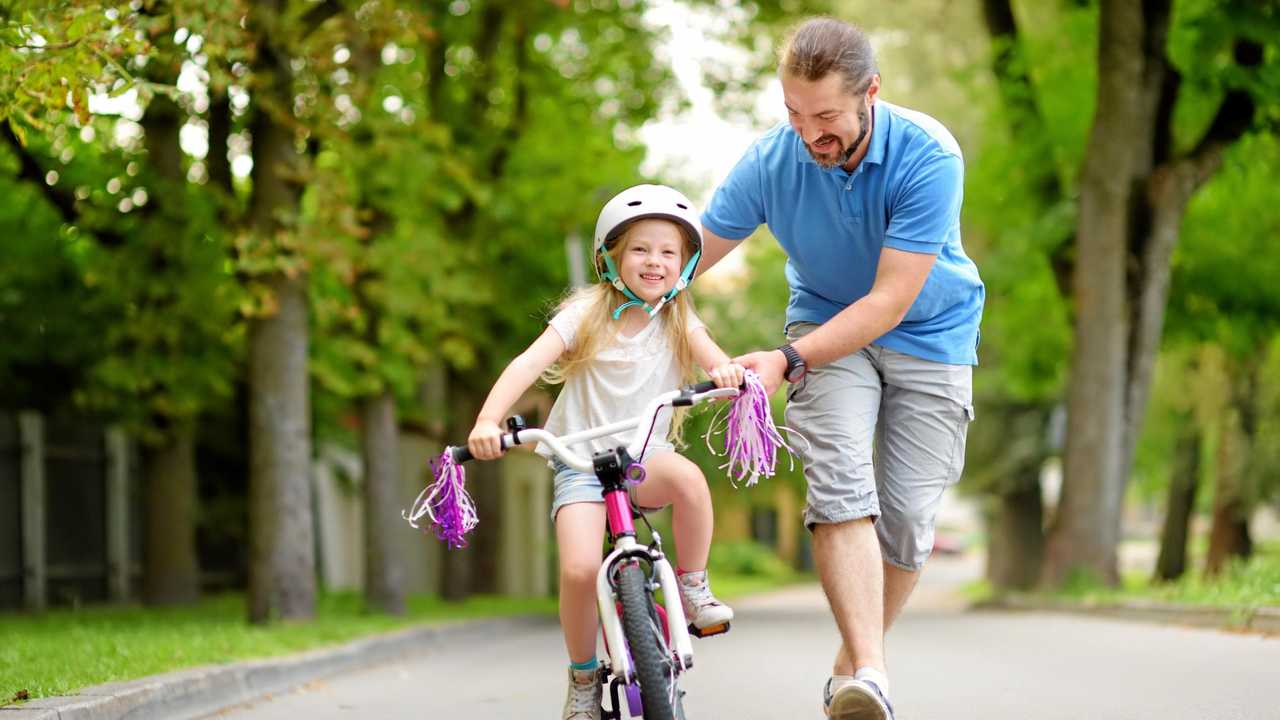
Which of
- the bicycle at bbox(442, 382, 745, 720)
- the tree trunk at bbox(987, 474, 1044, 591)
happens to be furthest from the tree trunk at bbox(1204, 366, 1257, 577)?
the bicycle at bbox(442, 382, 745, 720)

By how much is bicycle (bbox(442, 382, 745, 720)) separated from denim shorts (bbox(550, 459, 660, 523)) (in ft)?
0.50

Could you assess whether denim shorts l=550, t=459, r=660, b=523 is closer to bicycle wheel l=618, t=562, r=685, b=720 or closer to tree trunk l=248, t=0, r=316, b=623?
bicycle wheel l=618, t=562, r=685, b=720

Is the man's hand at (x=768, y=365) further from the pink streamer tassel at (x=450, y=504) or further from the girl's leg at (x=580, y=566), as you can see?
the pink streamer tassel at (x=450, y=504)

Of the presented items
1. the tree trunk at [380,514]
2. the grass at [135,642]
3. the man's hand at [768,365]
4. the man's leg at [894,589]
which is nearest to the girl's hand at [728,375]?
the man's hand at [768,365]

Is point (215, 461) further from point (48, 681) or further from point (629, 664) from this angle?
point (629, 664)

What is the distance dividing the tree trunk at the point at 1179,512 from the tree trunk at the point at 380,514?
16093 millimetres

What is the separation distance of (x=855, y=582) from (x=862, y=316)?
83cm

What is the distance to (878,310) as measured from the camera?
197 inches

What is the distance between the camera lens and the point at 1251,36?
48.7 ft

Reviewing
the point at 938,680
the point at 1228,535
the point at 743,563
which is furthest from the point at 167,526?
the point at 743,563

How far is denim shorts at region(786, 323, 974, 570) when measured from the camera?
5.22 metres

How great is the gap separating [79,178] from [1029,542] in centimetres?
1908

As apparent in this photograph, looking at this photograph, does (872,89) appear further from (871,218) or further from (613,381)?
(613,381)

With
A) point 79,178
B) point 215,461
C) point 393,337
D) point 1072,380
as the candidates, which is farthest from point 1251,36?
point 215,461
